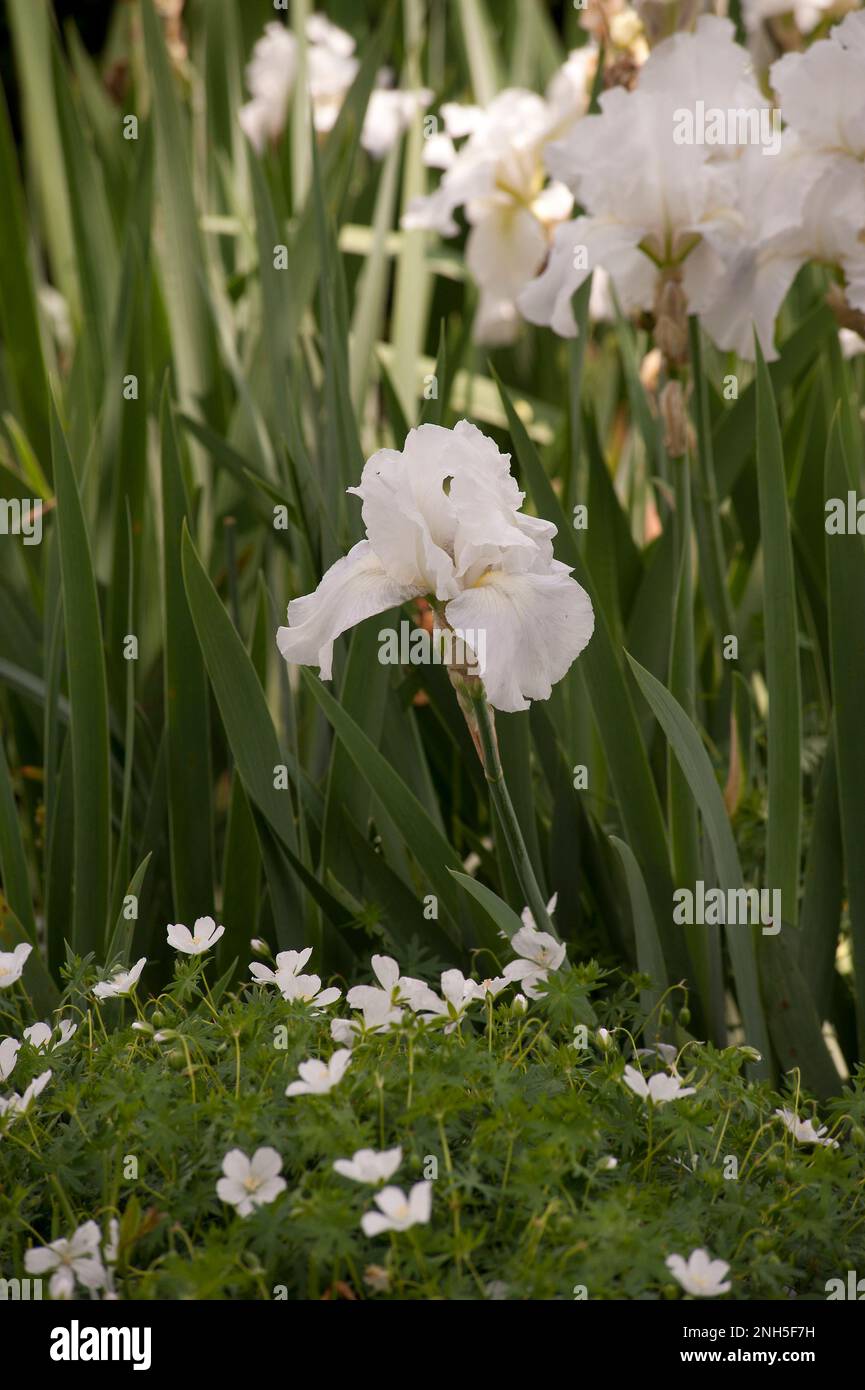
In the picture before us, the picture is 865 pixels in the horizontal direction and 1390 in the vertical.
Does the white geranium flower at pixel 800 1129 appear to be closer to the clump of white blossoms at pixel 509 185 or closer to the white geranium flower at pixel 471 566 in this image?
the white geranium flower at pixel 471 566

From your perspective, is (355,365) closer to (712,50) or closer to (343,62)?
(712,50)

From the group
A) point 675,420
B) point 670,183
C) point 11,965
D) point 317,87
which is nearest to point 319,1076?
Result: point 11,965

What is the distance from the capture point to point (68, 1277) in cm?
68

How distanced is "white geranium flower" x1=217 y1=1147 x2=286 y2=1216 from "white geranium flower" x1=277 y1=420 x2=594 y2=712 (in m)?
0.30

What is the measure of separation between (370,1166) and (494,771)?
0.29 metres

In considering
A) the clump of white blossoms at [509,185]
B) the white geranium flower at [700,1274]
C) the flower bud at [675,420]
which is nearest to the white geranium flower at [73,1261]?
the white geranium flower at [700,1274]

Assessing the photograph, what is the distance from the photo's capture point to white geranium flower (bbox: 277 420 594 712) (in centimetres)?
79

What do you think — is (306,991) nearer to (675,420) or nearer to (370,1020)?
(370,1020)

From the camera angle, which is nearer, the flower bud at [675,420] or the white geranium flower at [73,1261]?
the white geranium flower at [73,1261]

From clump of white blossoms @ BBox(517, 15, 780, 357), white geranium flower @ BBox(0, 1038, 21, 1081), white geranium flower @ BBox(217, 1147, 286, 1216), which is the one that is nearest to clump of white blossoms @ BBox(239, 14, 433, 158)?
clump of white blossoms @ BBox(517, 15, 780, 357)

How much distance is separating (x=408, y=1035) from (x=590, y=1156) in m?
0.13

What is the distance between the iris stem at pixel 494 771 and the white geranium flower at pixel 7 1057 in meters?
0.37

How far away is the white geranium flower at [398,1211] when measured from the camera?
642mm

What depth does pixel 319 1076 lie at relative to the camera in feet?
2.39
